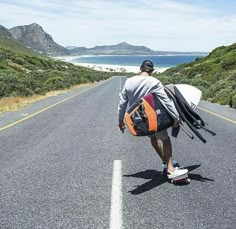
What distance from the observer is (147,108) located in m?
6.18

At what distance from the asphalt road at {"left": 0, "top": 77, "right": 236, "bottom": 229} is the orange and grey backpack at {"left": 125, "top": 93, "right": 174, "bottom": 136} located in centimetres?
85

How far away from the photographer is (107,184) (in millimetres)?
6539

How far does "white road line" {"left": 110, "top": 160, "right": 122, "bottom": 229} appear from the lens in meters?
4.89

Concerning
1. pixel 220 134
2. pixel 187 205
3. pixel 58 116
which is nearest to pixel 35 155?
pixel 187 205

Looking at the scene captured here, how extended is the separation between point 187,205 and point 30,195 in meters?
2.09

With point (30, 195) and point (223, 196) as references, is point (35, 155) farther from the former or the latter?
point (223, 196)

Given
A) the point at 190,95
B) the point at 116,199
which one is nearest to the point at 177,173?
the point at 116,199

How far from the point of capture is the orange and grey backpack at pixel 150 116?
6.17 metres

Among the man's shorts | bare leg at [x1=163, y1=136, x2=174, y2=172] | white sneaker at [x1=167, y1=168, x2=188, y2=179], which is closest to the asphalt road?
white sneaker at [x1=167, y1=168, x2=188, y2=179]

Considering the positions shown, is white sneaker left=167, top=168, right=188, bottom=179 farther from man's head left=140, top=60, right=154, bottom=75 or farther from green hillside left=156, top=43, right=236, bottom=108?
green hillside left=156, top=43, right=236, bottom=108

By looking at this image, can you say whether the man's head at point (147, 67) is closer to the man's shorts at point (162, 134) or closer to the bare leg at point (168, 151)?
the man's shorts at point (162, 134)

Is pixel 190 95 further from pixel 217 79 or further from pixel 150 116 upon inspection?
pixel 217 79

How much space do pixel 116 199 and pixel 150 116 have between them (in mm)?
1228

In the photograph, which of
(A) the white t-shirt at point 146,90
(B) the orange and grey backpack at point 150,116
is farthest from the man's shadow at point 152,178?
(A) the white t-shirt at point 146,90
